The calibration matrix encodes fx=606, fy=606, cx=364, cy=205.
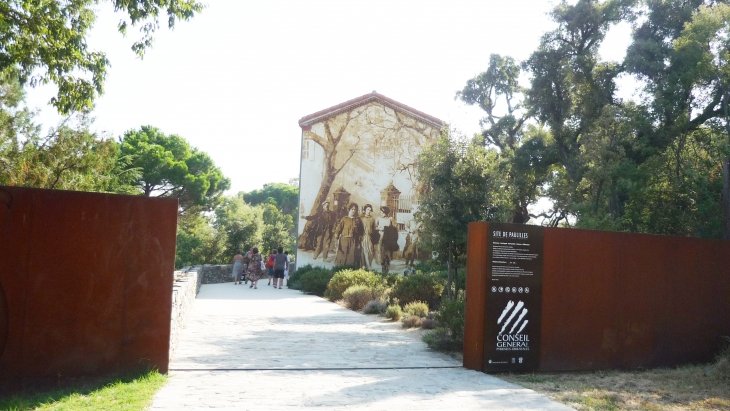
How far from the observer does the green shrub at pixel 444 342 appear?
10008mm

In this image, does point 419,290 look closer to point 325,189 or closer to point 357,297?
point 357,297

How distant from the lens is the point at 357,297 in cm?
1816

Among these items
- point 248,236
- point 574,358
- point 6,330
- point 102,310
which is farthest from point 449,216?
point 248,236

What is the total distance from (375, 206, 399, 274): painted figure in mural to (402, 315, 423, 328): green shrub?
18.8 meters

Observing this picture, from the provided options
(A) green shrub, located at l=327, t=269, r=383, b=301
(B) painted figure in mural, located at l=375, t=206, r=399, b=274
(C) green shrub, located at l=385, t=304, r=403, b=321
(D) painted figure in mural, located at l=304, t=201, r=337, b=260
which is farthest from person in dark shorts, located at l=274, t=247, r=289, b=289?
(C) green shrub, located at l=385, t=304, r=403, b=321

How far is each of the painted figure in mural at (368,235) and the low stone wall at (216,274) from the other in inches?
295

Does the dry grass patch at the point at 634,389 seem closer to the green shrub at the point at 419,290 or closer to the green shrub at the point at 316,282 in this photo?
the green shrub at the point at 419,290

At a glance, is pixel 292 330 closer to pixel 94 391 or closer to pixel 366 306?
pixel 366 306

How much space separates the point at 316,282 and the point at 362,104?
41.2 feet

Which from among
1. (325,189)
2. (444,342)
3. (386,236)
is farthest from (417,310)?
(325,189)

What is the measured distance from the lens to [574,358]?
29.1 feet

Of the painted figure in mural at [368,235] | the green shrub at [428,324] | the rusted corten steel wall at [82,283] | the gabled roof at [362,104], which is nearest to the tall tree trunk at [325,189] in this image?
the painted figure in mural at [368,235]

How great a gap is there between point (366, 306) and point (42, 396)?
1087 cm

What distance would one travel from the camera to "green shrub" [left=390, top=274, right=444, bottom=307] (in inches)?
651
